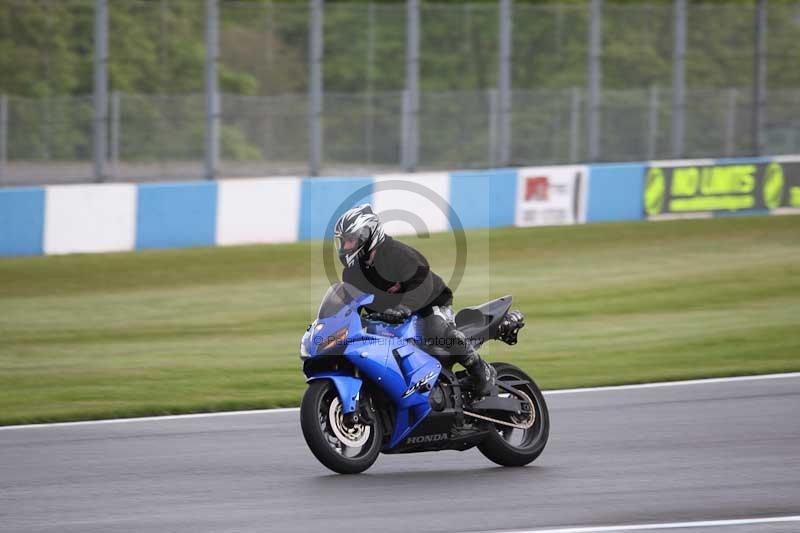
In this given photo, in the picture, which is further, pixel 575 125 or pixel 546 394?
pixel 575 125

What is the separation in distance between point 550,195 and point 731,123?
5688 millimetres

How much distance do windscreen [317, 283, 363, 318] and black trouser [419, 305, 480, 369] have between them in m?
0.51

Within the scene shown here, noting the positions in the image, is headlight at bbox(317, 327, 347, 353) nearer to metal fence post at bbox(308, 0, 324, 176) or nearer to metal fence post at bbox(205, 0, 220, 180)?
metal fence post at bbox(205, 0, 220, 180)

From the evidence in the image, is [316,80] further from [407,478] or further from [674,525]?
[674,525]

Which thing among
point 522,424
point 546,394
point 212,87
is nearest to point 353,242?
point 522,424

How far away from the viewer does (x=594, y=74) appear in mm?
26422

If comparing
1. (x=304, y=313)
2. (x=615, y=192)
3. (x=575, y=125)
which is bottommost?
(x=304, y=313)

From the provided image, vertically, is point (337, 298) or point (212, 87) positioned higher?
point (212, 87)

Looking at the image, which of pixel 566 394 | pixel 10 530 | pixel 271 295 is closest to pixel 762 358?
pixel 566 394

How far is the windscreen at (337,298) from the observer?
7.92m

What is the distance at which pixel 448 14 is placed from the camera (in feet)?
90.3

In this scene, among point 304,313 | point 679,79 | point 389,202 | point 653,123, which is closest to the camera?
point 304,313

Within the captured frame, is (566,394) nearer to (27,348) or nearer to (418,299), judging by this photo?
(418,299)

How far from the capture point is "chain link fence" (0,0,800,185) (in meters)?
21.2
